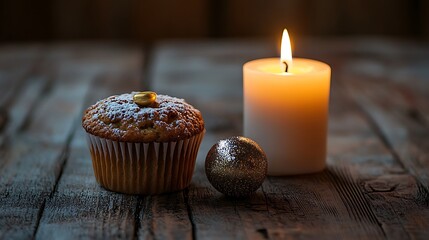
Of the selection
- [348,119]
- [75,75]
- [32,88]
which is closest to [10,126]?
[32,88]

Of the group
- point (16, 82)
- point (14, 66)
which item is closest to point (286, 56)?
point (16, 82)

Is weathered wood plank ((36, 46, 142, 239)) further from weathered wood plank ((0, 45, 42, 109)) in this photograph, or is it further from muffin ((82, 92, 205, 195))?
weathered wood plank ((0, 45, 42, 109))

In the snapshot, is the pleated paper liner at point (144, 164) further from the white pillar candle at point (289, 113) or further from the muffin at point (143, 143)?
the white pillar candle at point (289, 113)

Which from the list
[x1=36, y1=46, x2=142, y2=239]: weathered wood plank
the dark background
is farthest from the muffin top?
the dark background

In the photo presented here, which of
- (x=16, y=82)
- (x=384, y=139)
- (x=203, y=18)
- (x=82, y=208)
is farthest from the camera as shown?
(x=203, y=18)

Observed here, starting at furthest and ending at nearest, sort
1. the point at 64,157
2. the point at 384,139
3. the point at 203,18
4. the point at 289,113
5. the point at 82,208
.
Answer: the point at 203,18 → the point at 384,139 → the point at 64,157 → the point at 289,113 → the point at 82,208

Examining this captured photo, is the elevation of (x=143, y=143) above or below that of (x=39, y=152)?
above

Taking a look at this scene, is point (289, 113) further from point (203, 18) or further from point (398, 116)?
point (203, 18)

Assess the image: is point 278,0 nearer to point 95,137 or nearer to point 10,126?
point 10,126
